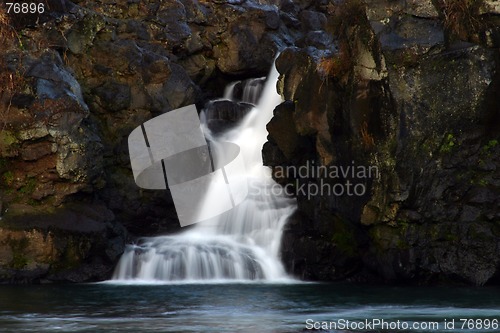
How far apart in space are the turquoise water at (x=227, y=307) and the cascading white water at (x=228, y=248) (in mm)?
1181

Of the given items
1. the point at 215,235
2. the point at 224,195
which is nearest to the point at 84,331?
the point at 215,235

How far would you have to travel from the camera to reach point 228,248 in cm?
1764

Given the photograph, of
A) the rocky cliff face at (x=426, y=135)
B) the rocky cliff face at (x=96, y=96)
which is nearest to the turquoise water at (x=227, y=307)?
the rocky cliff face at (x=426, y=135)

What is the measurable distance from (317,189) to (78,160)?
5.56 m

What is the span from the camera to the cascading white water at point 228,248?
55.7 feet

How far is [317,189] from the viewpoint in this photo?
17.5m

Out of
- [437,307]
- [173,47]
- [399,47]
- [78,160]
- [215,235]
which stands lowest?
[437,307]

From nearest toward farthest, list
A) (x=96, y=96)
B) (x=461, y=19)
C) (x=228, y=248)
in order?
(x=461, y=19) → (x=228, y=248) → (x=96, y=96)

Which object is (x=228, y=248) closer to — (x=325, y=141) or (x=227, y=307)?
(x=325, y=141)

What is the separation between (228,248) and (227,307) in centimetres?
546

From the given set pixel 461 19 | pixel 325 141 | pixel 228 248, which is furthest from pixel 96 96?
pixel 461 19

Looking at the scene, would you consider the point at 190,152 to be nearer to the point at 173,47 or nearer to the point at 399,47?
the point at 173,47

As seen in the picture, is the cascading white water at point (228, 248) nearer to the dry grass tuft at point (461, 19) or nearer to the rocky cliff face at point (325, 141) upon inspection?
the rocky cliff face at point (325, 141)

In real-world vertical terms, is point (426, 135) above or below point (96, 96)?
below
